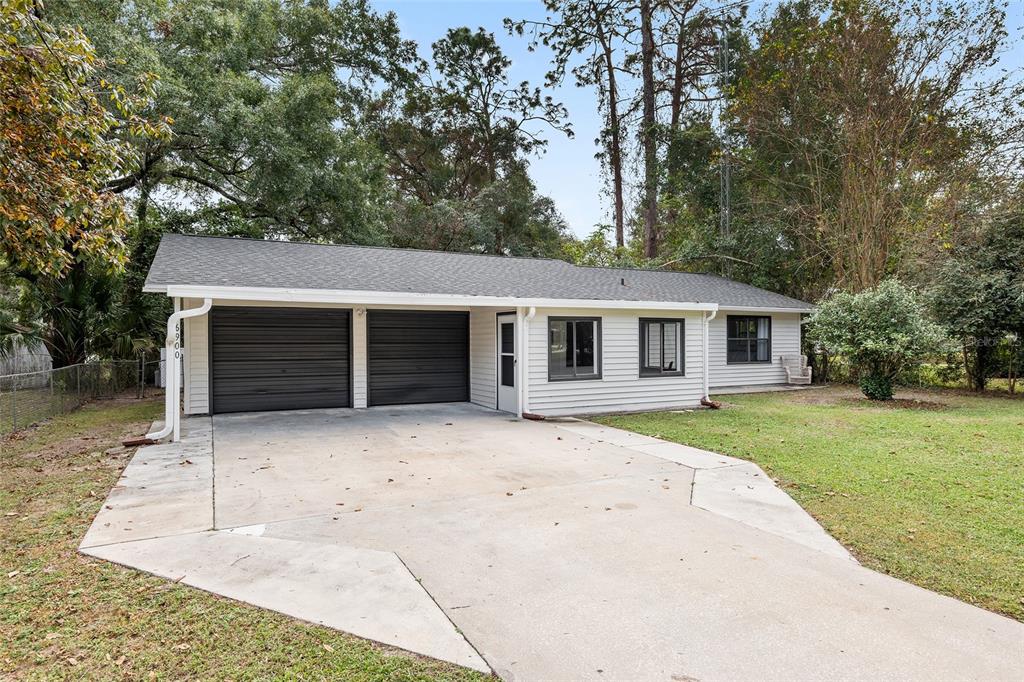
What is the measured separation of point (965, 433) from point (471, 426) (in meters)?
7.81

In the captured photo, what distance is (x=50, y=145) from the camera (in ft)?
18.4

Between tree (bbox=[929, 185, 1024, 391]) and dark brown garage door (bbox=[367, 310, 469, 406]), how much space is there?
12.2 meters

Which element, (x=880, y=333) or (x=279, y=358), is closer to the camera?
(x=279, y=358)

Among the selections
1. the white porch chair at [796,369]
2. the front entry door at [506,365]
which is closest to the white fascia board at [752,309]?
the white porch chair at [796,369]

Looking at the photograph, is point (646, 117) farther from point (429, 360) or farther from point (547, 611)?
point (547, 611)

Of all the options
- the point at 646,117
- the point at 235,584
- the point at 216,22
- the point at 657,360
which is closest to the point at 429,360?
the point at 657,360

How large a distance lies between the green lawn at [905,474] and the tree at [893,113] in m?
6.22

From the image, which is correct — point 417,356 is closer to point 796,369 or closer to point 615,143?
point 796,369

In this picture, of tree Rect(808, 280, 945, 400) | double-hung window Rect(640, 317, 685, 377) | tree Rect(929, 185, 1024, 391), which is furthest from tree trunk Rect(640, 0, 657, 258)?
double-hung window Rect(640, 317, 685, 377)

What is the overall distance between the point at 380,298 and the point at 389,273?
1906 millimetres

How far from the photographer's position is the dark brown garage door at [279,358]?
10.6m

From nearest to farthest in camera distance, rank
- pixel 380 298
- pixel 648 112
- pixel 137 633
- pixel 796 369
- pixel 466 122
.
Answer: pixel 137 633 → pixel 380 298 → pixel 796 369 → pixel 648 112 → pixel 466 122

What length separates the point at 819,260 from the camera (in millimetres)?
18719

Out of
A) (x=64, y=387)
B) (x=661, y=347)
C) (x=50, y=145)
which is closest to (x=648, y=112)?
(x=661, y=347)
